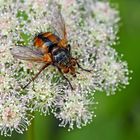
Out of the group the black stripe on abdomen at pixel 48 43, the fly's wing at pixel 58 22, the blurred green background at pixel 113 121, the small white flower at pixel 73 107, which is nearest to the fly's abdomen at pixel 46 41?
the black stripe on abdomen at pixel 48 43

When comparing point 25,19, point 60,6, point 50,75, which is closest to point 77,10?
point 60,6

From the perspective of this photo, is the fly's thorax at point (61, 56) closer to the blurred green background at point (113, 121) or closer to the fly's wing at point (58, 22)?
the fly's wing at point (58, 22)

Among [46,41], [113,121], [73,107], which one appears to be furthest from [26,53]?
[113,121]

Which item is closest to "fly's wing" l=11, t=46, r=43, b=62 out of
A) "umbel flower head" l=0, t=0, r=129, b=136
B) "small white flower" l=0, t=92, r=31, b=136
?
"umbel flower head" l=0, t=0, r=129, b=136

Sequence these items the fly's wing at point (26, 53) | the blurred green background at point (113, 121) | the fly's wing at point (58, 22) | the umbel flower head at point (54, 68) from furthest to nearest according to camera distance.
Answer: the blurred green background at point (113, 121) → the fly's wing at point (58, 22) → the umbel flower head at point (54, 68) → the fly's wing at point (26, 53)

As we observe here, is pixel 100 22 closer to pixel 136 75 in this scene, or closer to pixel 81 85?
pixel 136 75
